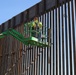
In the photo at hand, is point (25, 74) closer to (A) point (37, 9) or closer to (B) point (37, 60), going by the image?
(B) point (37, 60)

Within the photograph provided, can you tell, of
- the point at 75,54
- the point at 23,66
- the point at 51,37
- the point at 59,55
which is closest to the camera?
the point at 75,54

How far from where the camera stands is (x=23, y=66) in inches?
435

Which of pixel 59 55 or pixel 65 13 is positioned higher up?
pixel 65 13

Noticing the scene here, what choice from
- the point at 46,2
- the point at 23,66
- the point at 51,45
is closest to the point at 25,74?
the point at 23,66

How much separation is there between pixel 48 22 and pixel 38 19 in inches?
26.5

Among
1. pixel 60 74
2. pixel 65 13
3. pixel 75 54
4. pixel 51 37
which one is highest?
pixel 65 13

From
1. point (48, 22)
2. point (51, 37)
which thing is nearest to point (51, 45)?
point (51, 37)

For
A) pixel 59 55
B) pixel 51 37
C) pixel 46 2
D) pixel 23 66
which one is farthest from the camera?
pixel 23 66

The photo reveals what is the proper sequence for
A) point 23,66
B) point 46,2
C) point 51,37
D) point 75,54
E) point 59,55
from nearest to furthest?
point 75,54, point 59,55, point 51,37, point 46,2, point 23,66

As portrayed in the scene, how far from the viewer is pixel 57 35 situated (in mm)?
9367

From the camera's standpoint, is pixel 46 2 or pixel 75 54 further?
pixel 46 2

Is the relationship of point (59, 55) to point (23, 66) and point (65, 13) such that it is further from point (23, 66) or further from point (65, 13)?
point (23, 66)

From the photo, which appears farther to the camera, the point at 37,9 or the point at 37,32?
the point at 37,9

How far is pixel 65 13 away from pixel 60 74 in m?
1.92
